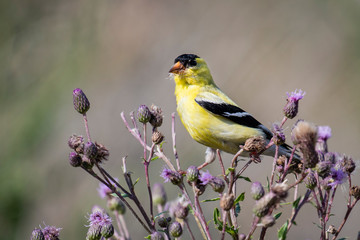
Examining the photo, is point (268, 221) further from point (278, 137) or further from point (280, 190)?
point (278, 137)

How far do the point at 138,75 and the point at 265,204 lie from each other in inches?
214

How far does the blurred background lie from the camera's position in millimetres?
3682

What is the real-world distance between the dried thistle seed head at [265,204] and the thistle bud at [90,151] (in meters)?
0.53

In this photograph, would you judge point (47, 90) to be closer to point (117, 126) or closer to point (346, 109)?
point (117, 126)

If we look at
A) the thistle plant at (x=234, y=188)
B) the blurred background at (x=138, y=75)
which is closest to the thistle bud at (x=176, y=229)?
the thistle plant at (x=234, y=188)

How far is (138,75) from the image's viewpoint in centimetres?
638

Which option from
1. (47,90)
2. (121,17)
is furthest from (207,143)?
(121,17)

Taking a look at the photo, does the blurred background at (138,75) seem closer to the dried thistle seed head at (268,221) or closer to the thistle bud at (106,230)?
the thistle bud at (106,230)

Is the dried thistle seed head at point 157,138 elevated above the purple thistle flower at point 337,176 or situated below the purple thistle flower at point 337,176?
above

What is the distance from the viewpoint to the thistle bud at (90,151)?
1308 millimetres

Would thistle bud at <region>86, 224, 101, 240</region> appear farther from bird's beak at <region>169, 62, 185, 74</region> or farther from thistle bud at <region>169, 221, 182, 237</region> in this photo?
bird's beak at <region>169, 62, 185, 74</region>

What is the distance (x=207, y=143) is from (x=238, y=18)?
15.9 ft

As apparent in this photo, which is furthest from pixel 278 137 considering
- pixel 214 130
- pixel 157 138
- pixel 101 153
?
pixel 214 130

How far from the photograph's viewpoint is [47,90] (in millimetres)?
4004
